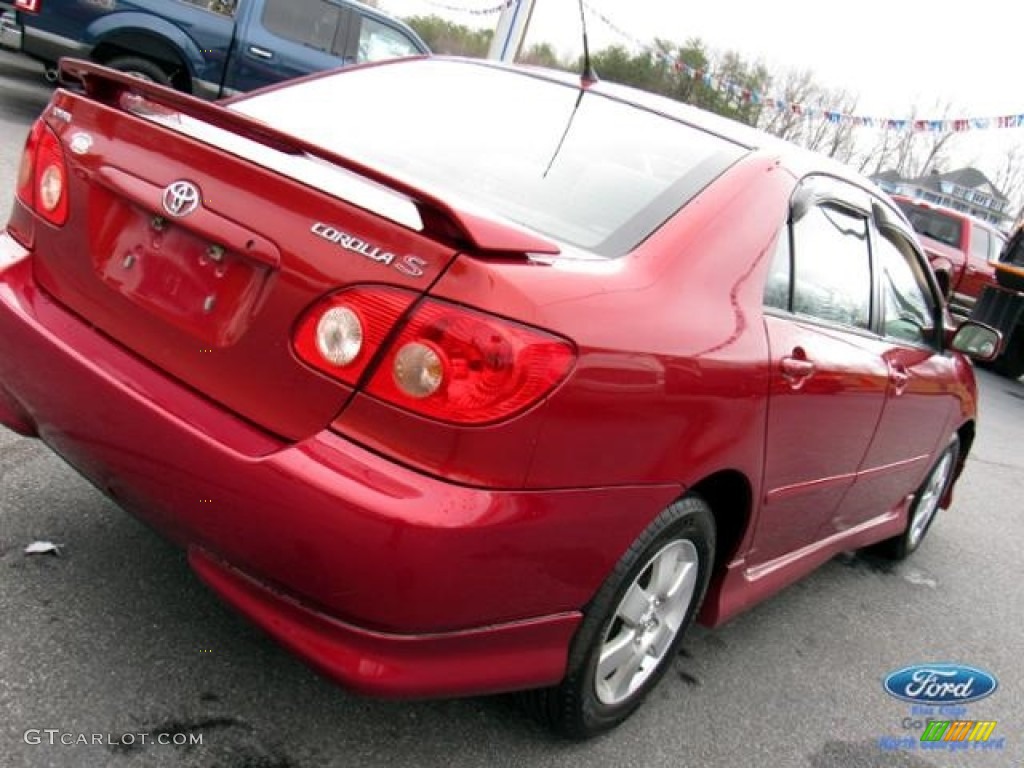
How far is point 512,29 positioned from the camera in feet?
38.4

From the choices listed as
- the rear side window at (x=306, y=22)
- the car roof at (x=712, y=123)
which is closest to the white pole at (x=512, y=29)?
the rear side window at (x=306, y=22)

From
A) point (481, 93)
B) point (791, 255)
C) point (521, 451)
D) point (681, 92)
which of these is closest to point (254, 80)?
point (481, 93)

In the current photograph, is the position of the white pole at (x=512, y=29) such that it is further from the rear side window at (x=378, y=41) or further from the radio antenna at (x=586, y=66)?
the radio antenna at (x=586, y=66)

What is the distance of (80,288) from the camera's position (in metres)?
2.30

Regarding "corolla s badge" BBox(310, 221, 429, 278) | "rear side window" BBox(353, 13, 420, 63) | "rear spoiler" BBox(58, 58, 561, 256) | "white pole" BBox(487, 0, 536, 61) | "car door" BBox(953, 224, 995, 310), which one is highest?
"white pole" BBox(487, 0, 536, 61)

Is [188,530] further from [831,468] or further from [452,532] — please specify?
[831,468]

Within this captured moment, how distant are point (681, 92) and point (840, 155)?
28.8 meters

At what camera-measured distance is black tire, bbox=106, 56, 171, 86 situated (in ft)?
30.3

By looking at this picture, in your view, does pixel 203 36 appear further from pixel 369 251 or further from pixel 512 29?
pixel 369 251

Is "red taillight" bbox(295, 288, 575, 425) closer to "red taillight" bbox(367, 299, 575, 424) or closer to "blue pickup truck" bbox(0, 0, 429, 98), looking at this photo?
"red taillight" bbox(367, 299, 575, 424)

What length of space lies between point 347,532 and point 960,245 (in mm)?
14613

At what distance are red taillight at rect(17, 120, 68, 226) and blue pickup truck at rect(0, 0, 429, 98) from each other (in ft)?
23.8

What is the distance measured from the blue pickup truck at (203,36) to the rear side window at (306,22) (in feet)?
0.03

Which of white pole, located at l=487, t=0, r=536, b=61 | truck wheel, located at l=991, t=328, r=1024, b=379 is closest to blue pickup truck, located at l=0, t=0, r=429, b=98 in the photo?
white pole, located at l=487, t=0, r=536, b=61
